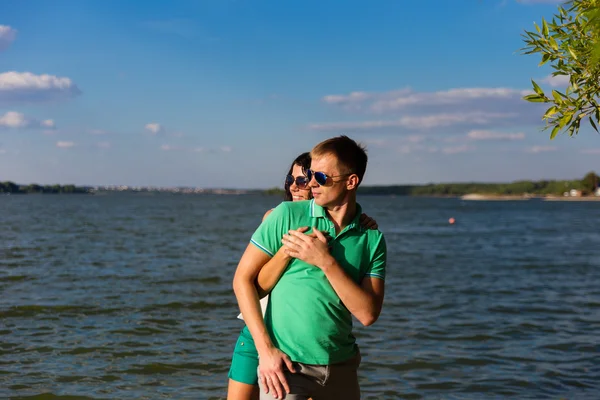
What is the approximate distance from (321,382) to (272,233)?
2.75ft

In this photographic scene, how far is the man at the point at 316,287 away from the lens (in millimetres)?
3346

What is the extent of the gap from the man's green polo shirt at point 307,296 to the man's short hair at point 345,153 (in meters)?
0.27

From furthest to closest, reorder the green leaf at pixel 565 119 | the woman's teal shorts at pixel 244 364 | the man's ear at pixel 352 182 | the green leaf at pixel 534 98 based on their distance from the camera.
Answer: the green leaf at pixel 534 98, the green leaf at pixel 565 119, the woman's teal shorts at pixel 244 364, the man's ear at pixel 352 182

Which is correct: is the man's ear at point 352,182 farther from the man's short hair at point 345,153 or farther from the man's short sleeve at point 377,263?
the man's short sleeve at point 377,263

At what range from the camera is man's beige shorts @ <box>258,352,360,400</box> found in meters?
3.40

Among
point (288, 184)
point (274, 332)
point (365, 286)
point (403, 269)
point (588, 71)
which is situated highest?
point (588, 71)

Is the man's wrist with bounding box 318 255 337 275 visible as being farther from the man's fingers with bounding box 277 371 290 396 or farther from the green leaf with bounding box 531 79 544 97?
the green leaf with bounding box 531 79 544 97

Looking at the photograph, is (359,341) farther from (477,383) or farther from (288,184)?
(288,184)

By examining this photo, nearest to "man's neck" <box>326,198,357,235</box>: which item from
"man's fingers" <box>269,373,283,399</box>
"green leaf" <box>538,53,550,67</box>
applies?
"man's fingers" <box>269,373,283,399</box>

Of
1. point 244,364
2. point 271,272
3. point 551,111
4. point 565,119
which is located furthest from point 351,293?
point 551,111

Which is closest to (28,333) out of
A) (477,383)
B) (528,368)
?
(477,383)

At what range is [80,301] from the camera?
15.7 meters

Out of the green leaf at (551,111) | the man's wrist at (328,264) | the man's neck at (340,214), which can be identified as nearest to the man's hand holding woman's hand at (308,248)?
the man's wrist at (328,264)

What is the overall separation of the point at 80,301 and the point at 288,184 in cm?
1221
